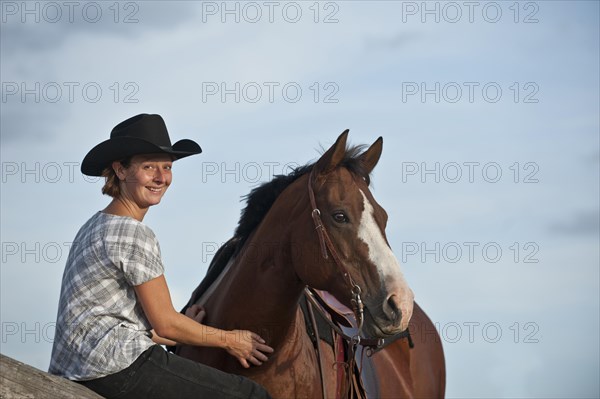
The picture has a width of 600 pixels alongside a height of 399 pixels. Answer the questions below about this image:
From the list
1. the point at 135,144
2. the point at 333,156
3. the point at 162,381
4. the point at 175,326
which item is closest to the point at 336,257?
the point at 333,156

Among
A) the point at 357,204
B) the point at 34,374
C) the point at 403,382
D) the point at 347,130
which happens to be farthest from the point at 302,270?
the point at 403,382

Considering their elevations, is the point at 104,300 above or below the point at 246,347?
above

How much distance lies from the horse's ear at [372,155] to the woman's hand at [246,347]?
1298 millimetres

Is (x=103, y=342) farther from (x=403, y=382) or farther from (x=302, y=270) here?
(x=403, y=382)

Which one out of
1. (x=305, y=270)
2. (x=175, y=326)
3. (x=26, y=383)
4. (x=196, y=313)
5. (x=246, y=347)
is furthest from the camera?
(x=196, y=313)

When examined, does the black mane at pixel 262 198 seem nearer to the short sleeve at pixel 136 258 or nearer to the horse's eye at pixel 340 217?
the horse's eye at pixel 340 217

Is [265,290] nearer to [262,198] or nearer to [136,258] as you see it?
[262,198]

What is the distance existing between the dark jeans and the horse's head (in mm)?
1203

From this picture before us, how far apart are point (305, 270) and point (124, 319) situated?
141 centimetres

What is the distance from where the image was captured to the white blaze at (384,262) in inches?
187

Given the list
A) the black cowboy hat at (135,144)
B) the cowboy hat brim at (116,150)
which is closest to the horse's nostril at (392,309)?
the black cowboy hat at (135,144)

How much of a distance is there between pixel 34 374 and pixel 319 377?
7.91ft

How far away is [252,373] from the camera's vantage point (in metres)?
5.07

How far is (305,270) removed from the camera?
5.05 meters
